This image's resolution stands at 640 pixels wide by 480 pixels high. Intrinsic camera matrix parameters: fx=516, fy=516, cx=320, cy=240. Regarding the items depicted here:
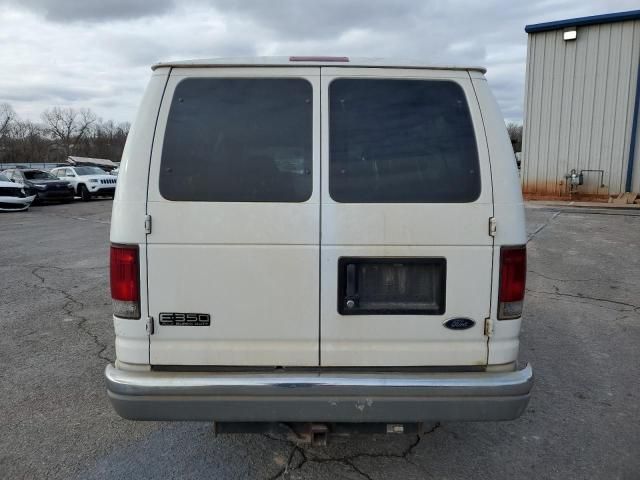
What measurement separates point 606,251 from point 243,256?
882 cm

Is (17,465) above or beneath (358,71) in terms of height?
beneath

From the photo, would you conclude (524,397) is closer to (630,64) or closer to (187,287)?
(187,287)

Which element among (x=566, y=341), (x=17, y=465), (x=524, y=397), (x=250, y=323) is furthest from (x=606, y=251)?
(x=17, y=465)

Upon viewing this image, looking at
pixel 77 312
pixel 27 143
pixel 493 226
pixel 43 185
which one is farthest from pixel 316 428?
pixel 27 143

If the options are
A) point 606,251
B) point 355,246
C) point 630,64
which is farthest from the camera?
point 630,64

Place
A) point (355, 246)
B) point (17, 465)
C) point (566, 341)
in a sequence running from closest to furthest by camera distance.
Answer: point (355, 246)
point (17, 465)
point (566, 341)

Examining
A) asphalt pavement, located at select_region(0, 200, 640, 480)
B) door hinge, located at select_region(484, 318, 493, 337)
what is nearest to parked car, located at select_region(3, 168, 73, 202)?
asphalt pavement, located at select_region(0, 200, 640, 480)

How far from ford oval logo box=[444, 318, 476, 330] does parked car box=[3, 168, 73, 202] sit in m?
21.9

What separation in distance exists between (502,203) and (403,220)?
492 mm

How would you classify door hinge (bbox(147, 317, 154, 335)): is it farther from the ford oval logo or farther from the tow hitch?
the ford oval logo

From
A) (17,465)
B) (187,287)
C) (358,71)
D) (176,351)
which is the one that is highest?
(358,71)

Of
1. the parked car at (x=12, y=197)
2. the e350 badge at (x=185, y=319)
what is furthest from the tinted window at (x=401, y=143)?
the parked car at (x=12, y=197)

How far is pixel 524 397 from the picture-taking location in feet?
8.27

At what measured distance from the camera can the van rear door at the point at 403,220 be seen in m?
2.50
